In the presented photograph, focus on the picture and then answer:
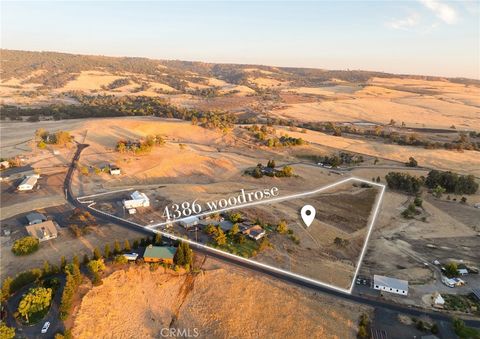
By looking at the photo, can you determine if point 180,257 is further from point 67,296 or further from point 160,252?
point 67,296

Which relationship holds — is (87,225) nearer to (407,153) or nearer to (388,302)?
(388,302)

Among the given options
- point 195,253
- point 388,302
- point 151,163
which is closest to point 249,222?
point 195,253

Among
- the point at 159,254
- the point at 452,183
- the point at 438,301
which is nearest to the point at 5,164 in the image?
the point at 159,254

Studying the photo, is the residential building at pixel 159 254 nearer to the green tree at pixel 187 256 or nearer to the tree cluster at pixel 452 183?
the green tree at pixel 187 256

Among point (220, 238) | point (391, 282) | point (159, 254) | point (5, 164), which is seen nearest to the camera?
point (391, 282)

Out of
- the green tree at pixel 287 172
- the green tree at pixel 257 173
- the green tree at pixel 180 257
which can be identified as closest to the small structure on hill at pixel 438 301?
the green tree at pixel 180 257

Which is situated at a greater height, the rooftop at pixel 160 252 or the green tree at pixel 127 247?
the rooftop at pixel 160 252

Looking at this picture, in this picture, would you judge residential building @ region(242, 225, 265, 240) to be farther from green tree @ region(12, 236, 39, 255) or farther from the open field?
green tree @ region(12, 236, 39, 255)
